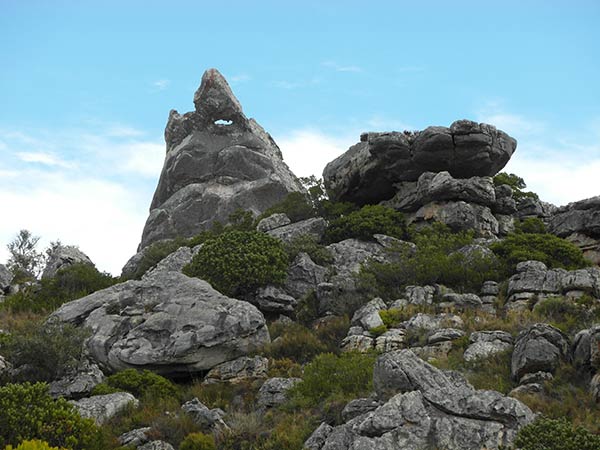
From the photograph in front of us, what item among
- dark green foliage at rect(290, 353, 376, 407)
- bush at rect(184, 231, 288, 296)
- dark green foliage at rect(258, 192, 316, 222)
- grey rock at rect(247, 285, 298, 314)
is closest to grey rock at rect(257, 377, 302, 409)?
dark green foliage at rect(290, 353, 376, 407)

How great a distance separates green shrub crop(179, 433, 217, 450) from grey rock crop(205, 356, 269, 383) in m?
5.68

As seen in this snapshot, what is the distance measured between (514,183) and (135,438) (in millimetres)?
36127

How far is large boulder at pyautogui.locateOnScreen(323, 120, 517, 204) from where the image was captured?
131ft

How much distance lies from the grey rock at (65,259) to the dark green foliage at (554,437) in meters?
31.4

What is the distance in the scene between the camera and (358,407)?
1653cm

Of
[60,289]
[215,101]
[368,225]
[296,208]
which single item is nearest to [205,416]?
[60,289]

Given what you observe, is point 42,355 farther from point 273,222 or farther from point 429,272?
point 273,222

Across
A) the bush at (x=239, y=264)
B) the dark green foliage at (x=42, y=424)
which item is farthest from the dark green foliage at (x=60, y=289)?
the dark green foliage at (x=42, y=424)

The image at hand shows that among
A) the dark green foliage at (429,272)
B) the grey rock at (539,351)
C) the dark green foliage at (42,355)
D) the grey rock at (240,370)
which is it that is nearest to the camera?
the grey rock at (539,351)

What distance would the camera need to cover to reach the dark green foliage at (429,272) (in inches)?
1200

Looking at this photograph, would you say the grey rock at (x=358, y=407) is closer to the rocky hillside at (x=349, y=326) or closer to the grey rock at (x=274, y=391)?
the rocky hillside at (x=349, y=326)

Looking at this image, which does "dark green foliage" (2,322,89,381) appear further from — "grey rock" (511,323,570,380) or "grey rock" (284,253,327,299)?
"grey rock" (511,323,570,380)

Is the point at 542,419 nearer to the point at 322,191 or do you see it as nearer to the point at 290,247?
the point at 290,247

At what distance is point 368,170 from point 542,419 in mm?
28584
